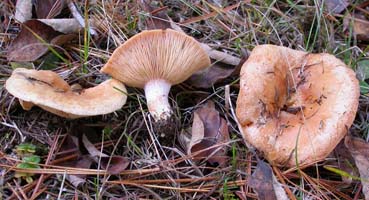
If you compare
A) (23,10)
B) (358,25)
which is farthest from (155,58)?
(358,25)

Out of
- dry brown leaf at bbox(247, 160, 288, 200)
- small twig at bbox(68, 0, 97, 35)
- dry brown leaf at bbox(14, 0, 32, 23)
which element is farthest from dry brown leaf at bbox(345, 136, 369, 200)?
dry brown leaf at bbox(14, 0, 32, 23)

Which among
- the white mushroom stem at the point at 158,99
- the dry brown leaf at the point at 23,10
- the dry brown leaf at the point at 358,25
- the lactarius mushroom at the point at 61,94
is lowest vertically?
the white mushroom stem at the point at 158,99

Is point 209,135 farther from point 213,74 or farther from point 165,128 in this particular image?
point 213,74

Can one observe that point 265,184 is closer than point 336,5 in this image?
Yes

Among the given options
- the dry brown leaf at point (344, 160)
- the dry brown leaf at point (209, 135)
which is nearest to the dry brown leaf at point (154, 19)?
the dry brown leaf at point (209, 135)

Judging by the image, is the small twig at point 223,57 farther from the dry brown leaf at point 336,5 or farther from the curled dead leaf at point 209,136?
the dry brown leaf at point 336,5

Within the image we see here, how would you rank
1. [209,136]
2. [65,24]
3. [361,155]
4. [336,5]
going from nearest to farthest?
[361,155]
[209,136]
[65,24]
[336,5]

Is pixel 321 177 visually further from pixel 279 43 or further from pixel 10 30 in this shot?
pixel 10 30
